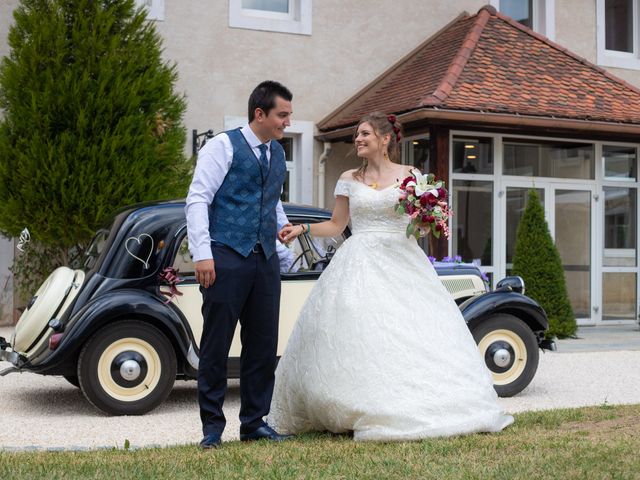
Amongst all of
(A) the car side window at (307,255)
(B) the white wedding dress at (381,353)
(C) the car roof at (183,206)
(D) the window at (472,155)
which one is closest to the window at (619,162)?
(D) the window at (472,155)

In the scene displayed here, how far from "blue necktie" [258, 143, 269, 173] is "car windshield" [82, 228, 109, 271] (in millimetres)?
2468

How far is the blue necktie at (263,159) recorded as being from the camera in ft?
16.3

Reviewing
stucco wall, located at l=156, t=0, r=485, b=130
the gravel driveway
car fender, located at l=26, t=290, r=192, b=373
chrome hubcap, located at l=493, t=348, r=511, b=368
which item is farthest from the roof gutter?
car fender, located at l=26, t=290, r=192, b=373

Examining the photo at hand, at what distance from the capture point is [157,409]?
22.9ft

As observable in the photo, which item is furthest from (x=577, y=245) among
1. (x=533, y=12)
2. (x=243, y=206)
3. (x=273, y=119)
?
(x=243, y=206)

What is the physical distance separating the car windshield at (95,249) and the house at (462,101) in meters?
5.43

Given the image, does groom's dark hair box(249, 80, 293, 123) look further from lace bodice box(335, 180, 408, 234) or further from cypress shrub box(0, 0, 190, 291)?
cypress shrub box(0, 0, 190, 291)

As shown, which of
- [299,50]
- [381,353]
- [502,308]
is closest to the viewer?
[381,353]

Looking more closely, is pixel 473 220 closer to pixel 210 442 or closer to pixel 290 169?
pixel 290 169

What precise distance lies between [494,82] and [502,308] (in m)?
5.82

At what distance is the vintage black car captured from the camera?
6566 mm

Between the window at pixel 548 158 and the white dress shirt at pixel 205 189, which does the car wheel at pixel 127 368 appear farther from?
the window at pixel 548 158

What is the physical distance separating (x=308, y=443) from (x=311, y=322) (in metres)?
0.73

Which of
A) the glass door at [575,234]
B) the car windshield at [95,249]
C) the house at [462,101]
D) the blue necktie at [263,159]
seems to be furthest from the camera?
the glass door at [575,234]
